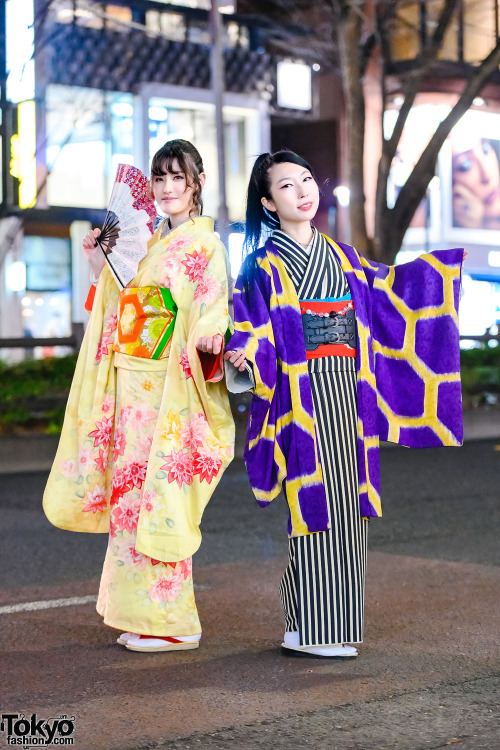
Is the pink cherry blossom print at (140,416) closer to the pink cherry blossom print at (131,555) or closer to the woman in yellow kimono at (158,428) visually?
the woman in yellow kimono at (158,428)

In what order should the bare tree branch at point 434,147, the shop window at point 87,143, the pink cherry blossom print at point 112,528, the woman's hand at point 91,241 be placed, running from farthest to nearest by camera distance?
the shop window at point 87,143, the bare tree branch at point 434,147, the woman's hand at point 91,241, the pink cherry blossom print at point 112,528

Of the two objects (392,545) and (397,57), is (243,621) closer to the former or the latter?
(392,545)

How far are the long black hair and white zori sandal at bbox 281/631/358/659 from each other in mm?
1471

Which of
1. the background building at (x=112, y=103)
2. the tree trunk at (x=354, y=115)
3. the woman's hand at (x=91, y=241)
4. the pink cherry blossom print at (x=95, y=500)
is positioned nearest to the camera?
the pink cherry blossom print at (x=95, y=500)

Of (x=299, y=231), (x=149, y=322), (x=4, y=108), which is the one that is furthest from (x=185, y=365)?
(x=4, y=108)

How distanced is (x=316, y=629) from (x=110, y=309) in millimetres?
1490

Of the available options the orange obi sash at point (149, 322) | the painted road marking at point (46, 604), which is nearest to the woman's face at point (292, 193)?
the orange obi sash at point (149, 322)

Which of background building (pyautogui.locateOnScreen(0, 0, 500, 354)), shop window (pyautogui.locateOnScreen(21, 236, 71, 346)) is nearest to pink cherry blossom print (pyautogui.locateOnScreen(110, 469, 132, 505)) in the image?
background building (pyautogui.locateOnScreen(0, 0, 500, 354))

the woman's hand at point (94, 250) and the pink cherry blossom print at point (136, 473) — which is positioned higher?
the woman's hand at point (94, 250)

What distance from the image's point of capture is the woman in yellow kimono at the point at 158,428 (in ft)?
13.2

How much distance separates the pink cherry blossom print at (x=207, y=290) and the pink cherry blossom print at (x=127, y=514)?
791mm

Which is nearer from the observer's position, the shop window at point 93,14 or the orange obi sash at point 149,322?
the orange obi sash at point 149,322

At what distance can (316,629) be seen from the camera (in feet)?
12.8

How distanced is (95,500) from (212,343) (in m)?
0.84
